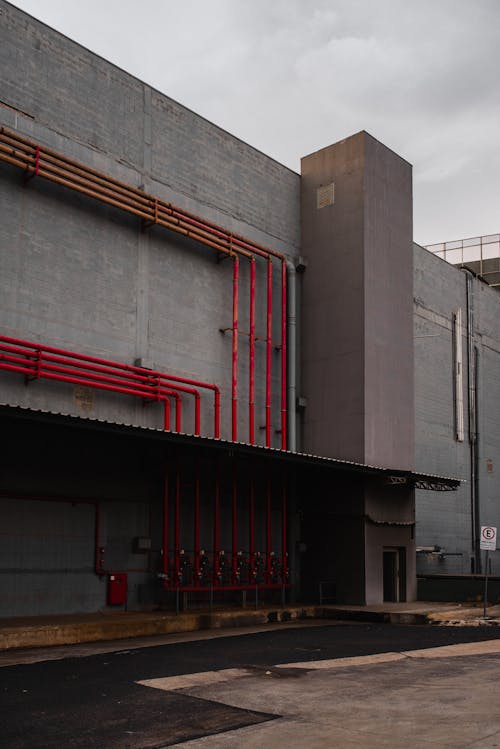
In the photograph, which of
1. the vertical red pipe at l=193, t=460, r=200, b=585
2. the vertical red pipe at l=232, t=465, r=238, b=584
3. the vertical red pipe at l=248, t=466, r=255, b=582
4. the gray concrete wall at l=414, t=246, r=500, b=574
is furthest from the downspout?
the gray concrete wall at l=414, t=246, r=500, b=574

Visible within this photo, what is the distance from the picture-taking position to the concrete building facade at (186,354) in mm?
18562

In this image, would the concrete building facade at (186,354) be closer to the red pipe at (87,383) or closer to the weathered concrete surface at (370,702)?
the red pipe at (87,383)

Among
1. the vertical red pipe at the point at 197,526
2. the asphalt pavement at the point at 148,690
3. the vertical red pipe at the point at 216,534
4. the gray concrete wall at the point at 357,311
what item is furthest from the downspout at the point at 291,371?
the asphalt pavement at the point at 148,690

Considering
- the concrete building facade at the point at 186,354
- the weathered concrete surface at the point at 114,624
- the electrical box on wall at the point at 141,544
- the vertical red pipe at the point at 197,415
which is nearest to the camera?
the weathered concrete surface at the point at 114,624

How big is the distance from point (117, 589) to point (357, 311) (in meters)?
10.3

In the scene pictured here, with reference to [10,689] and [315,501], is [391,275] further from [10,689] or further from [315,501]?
[10,689]

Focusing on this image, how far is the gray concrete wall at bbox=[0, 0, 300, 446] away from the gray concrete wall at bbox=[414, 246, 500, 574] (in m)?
9.40

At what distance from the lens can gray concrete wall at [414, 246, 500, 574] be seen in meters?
32.0

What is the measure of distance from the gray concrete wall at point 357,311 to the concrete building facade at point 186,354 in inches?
2.5

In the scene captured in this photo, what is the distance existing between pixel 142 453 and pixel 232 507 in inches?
139

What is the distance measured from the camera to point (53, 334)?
18.8 metres

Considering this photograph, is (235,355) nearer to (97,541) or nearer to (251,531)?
(251,531)

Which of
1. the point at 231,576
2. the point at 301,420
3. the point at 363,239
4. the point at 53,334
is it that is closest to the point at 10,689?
the point at 53,334

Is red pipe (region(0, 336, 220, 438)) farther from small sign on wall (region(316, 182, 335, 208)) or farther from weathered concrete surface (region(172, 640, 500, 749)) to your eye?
weathered concrete surface (region(172, 640, 500, 749))
